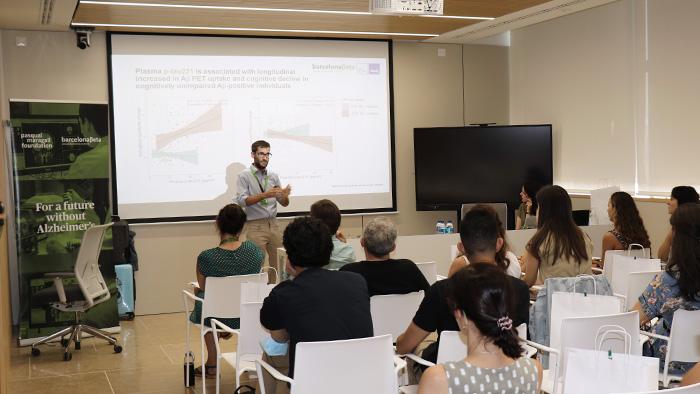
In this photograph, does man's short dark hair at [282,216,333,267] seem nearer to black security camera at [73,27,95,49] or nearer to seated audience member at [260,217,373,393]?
seated audience member at [260,217,373,393]

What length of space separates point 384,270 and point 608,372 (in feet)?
5.41

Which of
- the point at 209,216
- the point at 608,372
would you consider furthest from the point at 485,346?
the point at 209,216

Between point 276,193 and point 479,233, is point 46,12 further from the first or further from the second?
point 479,233

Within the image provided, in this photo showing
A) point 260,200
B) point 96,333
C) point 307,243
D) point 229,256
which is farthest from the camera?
point 260,200

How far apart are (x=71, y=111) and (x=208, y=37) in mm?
2059

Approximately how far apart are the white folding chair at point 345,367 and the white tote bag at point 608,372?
2.51ft

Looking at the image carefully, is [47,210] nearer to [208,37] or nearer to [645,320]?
[208,37]

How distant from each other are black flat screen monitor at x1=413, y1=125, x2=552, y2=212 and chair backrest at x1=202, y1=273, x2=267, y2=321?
4.57 m

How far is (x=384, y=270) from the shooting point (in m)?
4.16

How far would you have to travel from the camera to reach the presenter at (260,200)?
8070 mm

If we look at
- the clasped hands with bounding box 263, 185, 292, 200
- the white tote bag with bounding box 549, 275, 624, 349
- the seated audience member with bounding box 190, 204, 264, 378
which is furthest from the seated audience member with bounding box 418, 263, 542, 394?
the clasped hands with bounding box 263, 185, 292, 200

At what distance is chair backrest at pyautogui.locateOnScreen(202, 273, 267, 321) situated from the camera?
5.05 m

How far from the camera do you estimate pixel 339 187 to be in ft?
30.8

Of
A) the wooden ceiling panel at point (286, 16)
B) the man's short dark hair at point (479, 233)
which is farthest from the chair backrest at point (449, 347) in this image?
the wooden ceiling panel at point (286, 16)
